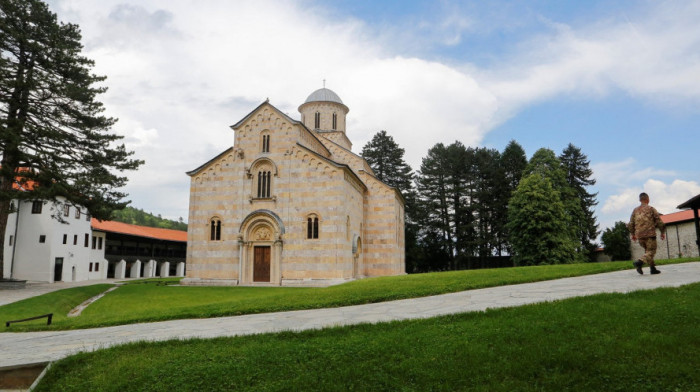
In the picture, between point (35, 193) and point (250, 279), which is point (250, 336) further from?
point (35, 193)

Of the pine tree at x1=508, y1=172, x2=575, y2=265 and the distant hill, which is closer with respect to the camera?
the pine tree at x1=508, y1=172, x2=575, y2=265

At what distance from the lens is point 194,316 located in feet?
35.4

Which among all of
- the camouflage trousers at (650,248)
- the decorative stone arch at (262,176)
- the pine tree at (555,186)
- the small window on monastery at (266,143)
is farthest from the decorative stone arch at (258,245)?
the pine tree at (555,186)

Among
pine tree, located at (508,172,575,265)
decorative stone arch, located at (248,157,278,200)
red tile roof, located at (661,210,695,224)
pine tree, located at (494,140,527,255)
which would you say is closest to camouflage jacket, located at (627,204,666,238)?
decorative stone arch, located at (248,157,278,200)

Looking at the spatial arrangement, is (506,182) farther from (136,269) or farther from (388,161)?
(136,269)

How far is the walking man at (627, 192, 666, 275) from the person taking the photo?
437 inches

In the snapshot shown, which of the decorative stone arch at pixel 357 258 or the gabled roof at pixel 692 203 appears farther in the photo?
the decorative stone arch at pixel 357 258

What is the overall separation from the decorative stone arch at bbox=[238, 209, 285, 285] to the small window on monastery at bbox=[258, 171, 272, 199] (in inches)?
50.7

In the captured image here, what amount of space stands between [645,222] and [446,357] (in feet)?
28.2

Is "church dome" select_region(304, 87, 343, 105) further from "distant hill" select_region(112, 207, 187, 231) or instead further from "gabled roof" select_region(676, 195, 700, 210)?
"distant hill" select_region(112, 207, 187, 231)

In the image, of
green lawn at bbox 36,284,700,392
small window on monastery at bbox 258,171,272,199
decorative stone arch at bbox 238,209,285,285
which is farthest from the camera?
small window on monastery at bbox 258,171,272,199

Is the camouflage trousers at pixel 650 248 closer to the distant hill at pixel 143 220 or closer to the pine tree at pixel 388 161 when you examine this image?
the pine tree at pixel 388 161

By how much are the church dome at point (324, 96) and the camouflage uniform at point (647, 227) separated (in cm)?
3052

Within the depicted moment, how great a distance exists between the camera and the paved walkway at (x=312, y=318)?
785cm
